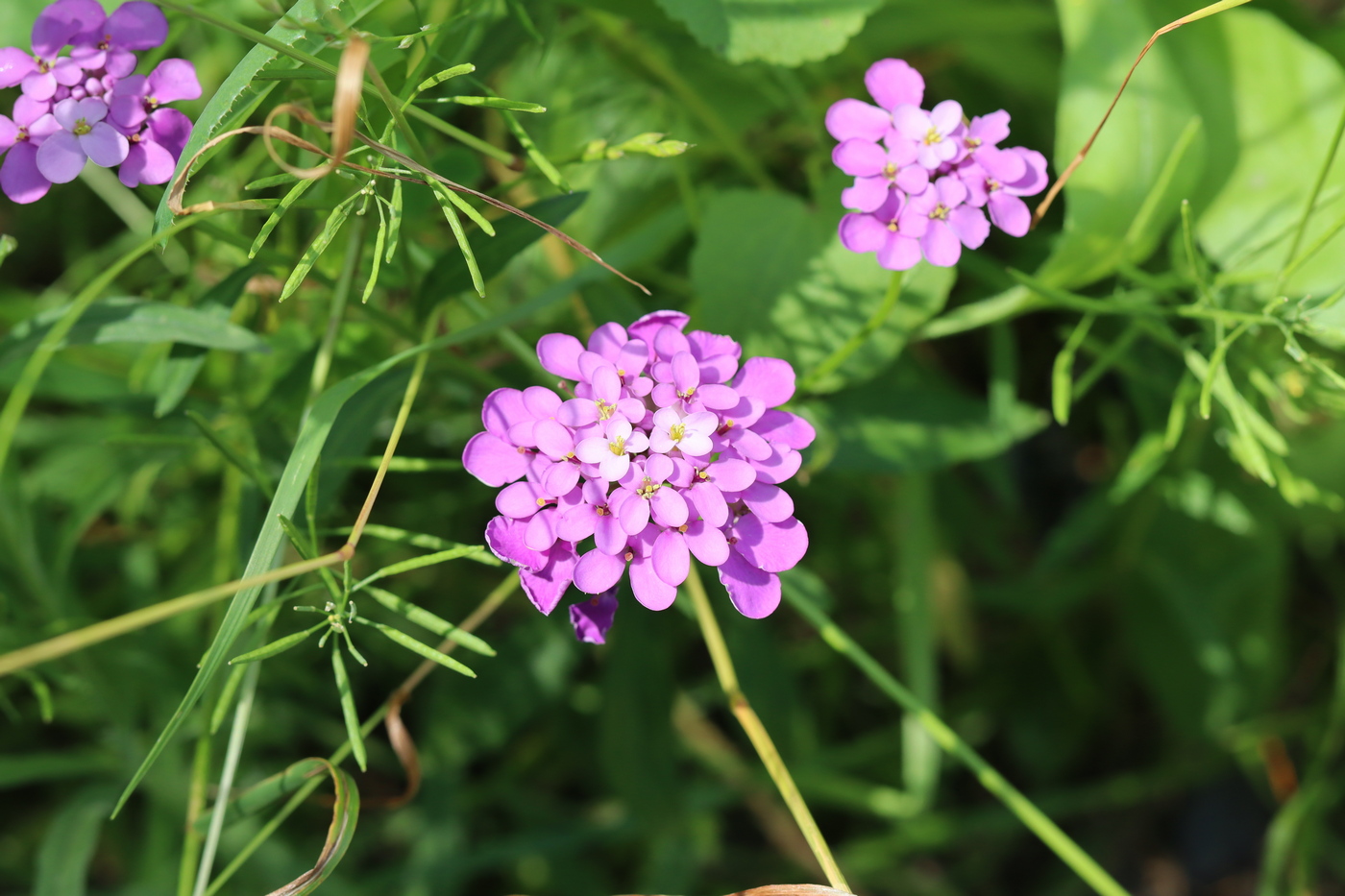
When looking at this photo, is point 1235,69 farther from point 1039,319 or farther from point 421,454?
point 421,454

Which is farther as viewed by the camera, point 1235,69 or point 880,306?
point 1235,69

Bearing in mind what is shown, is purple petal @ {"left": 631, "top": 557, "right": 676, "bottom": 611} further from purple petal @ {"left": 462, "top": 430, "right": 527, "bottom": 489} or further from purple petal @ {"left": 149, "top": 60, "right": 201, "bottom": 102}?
purple petal @ {"left": 149, "top": 60, "right": 201, "bottom": 102}

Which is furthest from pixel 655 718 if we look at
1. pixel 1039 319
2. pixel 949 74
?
pixel 949 74

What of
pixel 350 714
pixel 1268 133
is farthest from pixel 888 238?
pixel 1268 133

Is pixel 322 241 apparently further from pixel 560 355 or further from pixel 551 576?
pixel 551 576

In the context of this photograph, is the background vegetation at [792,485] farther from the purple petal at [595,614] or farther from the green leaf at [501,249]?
the purple petal at [595,614]

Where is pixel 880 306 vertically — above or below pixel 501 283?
above

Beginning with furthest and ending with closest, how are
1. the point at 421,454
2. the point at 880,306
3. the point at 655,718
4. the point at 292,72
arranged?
the point at 655,718, the point at 421,454, the point at 880,306, the point at 292,72
